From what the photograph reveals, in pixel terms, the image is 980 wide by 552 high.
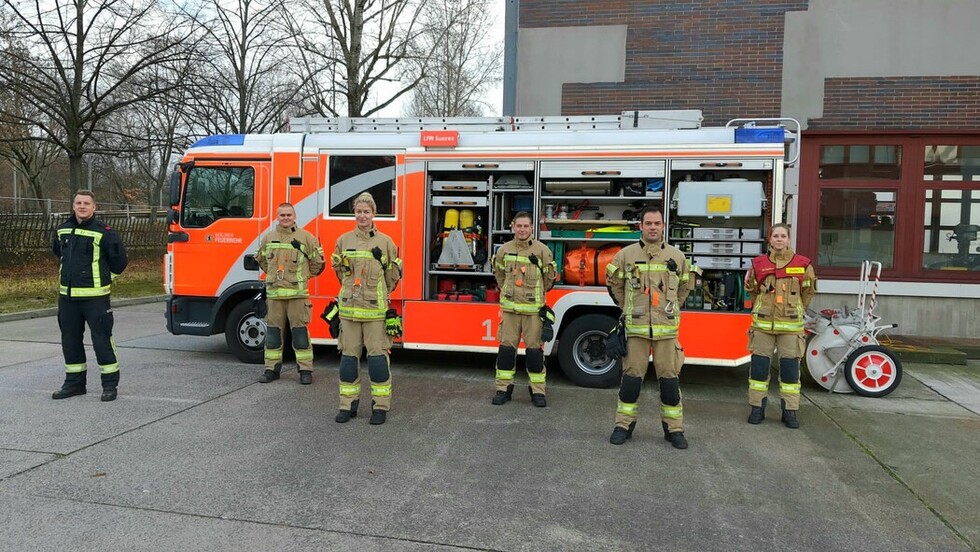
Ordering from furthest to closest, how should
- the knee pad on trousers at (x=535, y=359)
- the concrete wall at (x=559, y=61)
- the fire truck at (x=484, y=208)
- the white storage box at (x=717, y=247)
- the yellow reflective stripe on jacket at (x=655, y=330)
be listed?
the concrete wall at (x=559, y=61), the white storage box at (x=717, y=247), the fire truck at (x=484, y=208), the knee pad on trousers at (x=535, y=359), the yellow reflective stripe on jacket at (x=655, y=330)

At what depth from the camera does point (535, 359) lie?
19.4 feet

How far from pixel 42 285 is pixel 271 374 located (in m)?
11.2

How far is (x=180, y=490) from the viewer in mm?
3838

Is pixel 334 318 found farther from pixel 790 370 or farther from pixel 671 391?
pixel 790 370

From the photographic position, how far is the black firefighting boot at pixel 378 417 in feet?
17.2

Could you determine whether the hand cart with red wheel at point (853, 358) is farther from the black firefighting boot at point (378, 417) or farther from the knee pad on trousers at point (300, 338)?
the knee pad on trousers at point (300, 338)

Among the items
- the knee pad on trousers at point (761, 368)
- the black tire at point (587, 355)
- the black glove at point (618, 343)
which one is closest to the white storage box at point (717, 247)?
the black tire at point (587, 355)

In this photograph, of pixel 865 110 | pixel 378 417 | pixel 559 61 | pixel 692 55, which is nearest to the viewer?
pixel 378 417

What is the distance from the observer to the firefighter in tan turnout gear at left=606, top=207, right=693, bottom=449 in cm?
482

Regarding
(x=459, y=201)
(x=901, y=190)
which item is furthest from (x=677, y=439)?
(x=901, y=190)

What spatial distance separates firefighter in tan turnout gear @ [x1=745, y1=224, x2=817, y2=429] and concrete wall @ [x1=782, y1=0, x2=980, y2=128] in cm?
561

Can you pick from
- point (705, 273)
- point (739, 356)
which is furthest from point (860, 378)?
point (705, 273)

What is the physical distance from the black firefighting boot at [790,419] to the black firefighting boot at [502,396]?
2448 millimetres

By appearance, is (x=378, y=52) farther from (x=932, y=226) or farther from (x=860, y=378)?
(x=860, y=378)
